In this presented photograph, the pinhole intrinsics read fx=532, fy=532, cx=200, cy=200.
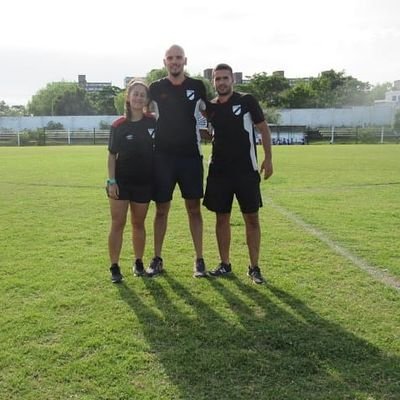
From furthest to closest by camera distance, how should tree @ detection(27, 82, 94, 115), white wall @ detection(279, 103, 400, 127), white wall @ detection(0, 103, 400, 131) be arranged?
1. tree @ detection(27, 82, 94, 115)
2. white wall @ detection(0, 103, 400, 131)
3. white wall @ detection(279, 103, 400, 127)

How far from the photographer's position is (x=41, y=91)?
83.4 m

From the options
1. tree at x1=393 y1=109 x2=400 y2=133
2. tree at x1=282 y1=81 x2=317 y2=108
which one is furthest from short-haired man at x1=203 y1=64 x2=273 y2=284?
tree at x1=282 y1=81 x2=317 y2=108

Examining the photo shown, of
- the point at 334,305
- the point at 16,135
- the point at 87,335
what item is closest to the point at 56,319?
the point at 87,335

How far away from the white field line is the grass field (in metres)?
0.01

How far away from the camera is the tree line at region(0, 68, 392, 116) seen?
66.4 meters

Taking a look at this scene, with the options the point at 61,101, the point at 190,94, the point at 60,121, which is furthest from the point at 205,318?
the point at 61,101

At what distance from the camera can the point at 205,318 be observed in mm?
3934

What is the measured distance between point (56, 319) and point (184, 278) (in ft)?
4.51

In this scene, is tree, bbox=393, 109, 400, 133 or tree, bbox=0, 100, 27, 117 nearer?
tree, bbox=393, 109, 400, 133

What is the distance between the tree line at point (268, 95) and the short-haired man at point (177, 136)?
1915 inches

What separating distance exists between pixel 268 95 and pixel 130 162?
65.1 m

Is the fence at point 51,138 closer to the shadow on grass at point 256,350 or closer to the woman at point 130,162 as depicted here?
the woman at point 130,162

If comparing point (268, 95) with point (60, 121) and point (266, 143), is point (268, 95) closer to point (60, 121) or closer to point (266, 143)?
point (60, 121)

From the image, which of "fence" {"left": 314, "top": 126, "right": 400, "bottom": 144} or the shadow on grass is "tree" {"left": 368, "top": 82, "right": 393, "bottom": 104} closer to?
"fence" {"left": 314, "top": 126, "right": 400, "bottom": 144}
